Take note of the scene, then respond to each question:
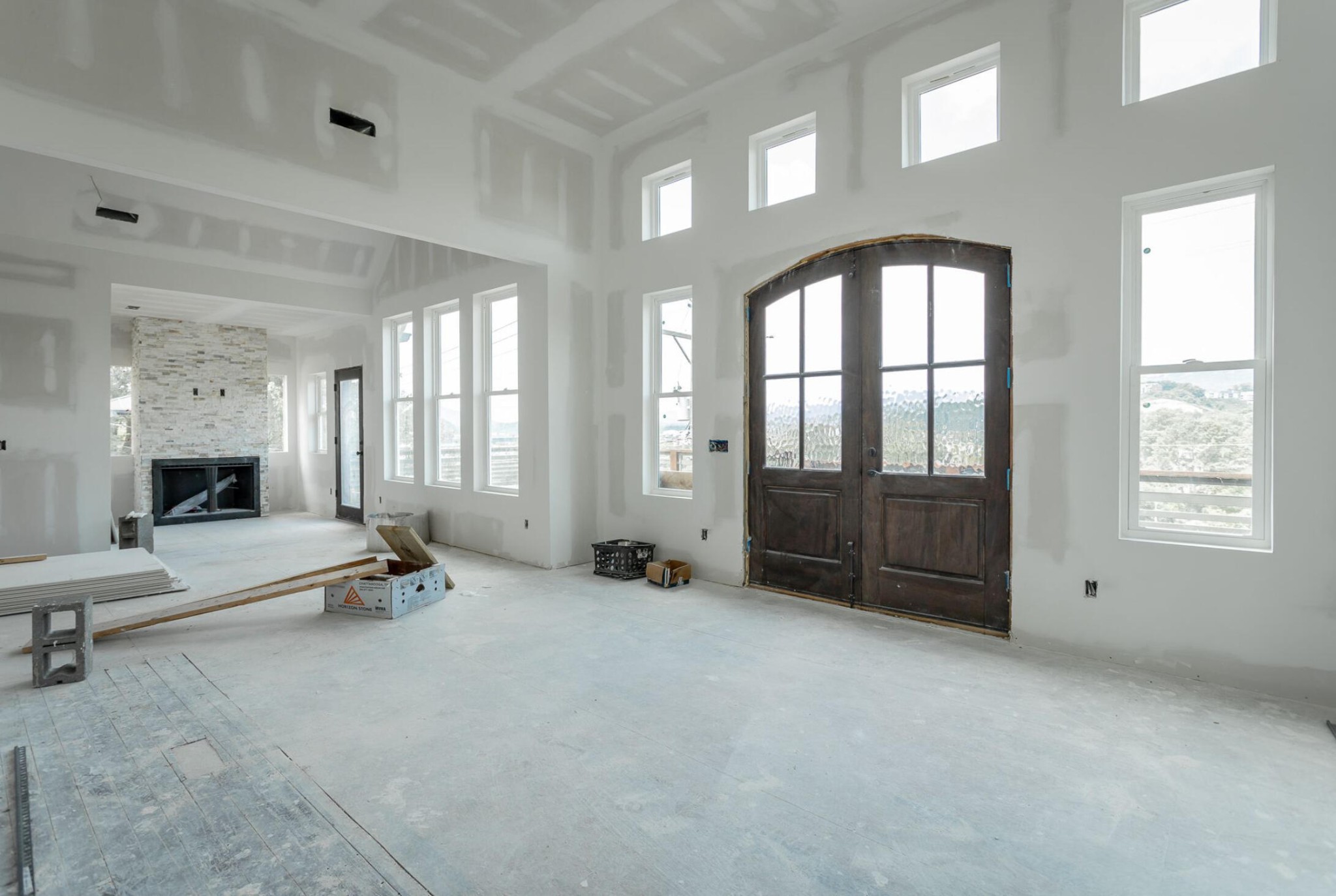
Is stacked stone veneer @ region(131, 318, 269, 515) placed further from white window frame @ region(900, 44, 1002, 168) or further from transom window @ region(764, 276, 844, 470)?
white window frame @ region(900, 44, 1002, 168)

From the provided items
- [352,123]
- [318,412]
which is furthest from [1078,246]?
[318,412]

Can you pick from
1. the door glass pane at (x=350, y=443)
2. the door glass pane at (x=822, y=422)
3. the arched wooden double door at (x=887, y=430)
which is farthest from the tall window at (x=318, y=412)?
the door glass pane at (x=822, y=422)

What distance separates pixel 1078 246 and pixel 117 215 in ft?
27.5

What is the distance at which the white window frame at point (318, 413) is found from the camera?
36.2 ft

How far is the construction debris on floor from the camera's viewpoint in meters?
1.96

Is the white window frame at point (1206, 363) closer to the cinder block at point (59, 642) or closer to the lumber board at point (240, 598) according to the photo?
the lumber board at point (240, 598)

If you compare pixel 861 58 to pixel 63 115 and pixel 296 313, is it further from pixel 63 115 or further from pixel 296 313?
pixel 296 313

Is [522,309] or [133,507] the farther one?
[133,507]

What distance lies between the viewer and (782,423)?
5352 millimetres

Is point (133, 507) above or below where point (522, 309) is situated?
below

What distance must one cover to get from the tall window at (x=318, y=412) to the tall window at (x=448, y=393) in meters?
4.11

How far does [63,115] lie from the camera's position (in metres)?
3.65

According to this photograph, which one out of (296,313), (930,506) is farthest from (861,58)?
(296,313)

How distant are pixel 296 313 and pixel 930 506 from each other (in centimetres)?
894
